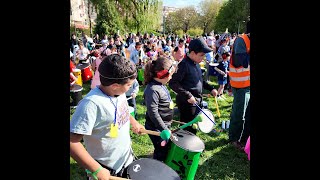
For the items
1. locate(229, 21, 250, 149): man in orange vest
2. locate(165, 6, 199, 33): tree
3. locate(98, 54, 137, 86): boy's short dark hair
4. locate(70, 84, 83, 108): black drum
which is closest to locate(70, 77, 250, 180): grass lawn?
locate(229, 21, 250, 149): man in orange vest

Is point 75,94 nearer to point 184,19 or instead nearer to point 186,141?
point 186,141

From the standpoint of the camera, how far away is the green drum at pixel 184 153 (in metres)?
2.60

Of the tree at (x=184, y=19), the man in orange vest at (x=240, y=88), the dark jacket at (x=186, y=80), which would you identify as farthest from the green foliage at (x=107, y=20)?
the tree at (x=184, y=19)

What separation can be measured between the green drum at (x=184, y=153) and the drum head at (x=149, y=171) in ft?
2.00

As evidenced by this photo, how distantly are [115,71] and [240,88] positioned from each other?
2665 millimetres

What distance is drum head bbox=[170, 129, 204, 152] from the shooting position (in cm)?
259

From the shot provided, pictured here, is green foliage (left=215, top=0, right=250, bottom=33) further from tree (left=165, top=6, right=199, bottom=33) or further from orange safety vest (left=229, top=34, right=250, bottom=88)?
orange safety vest (left=229, top=34, right=250, bottom=88)

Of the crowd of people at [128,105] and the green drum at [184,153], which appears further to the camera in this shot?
the green drum at [184,153]

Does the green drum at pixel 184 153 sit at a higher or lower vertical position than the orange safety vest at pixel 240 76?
lower

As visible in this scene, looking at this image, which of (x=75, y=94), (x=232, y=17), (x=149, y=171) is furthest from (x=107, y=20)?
(x=149, y=171)

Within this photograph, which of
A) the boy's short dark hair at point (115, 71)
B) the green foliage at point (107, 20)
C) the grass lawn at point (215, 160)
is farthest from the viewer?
the green foliage at point (107, 20)

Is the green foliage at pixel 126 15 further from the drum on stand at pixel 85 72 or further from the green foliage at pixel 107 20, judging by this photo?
the drum on stand at pixel 85 72

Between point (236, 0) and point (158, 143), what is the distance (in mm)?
56172
